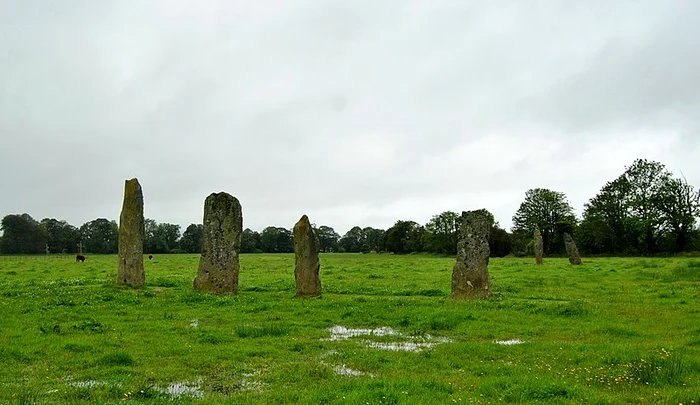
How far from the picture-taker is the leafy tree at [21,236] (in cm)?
10844

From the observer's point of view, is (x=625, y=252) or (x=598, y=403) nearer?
(x=598, y=403)

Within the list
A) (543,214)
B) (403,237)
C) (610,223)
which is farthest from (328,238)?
(610,223)

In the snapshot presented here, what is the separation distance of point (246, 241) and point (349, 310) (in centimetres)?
11848

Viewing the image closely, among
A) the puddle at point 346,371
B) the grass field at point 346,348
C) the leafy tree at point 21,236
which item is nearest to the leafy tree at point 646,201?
the grass field at point 346,348

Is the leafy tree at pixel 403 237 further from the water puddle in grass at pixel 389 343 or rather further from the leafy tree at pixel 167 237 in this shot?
the water puddle in grass at pixel 389 343

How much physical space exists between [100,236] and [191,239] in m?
19.7

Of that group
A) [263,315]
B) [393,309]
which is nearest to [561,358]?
[393,309]

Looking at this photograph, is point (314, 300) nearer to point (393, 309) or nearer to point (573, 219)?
point (393, 309)

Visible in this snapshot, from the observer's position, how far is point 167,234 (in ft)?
412

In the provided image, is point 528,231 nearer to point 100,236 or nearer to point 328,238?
point 328,238

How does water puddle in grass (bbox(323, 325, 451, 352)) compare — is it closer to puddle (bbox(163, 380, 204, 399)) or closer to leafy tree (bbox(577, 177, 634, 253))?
puddle (bbox(163, 380, 204, 399))

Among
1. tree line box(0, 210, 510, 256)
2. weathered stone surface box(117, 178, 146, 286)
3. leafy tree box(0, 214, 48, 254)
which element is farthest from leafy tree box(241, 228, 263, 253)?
weathered stone surface box(117, 178, 146, 286)

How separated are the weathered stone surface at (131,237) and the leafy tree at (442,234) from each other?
74.7m

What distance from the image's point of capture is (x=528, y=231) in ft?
310
